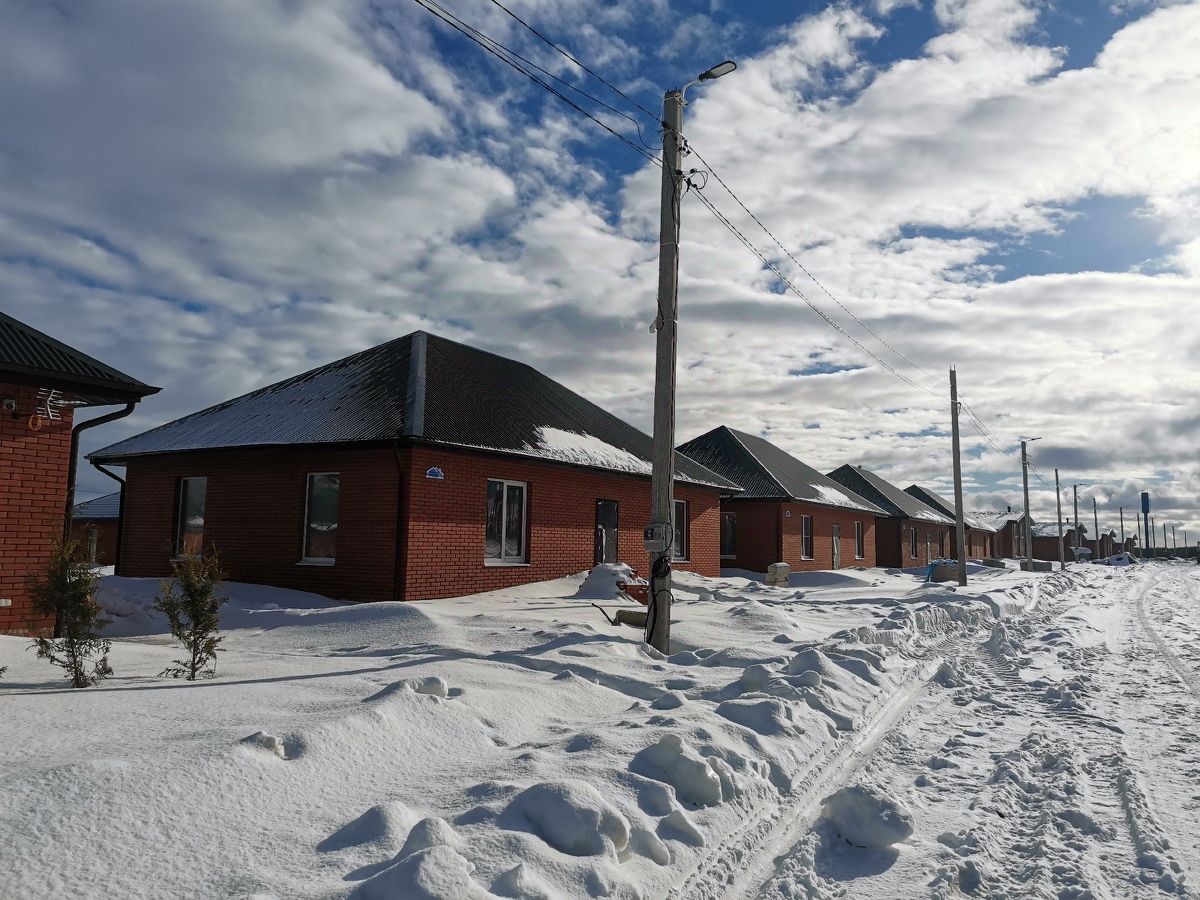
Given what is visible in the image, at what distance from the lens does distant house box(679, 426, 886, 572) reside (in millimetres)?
28309

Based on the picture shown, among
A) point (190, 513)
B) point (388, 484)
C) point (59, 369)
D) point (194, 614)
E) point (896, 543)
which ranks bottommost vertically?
point (194, 614)

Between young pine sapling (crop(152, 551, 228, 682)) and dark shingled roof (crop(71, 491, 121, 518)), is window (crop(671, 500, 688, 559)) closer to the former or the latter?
young pine sapling (crop(152, 551, 228, 682))

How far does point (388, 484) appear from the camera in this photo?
13.0 m

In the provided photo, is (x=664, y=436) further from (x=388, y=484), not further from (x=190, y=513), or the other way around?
(x=190, y=513)

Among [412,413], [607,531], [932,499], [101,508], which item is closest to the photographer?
[412,413]

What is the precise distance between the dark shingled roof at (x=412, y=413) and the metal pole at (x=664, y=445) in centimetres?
495

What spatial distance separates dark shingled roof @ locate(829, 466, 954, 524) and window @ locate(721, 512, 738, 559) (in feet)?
46.2

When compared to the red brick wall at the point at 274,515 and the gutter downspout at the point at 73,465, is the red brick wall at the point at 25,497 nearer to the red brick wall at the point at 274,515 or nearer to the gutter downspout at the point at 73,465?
the gutter downspout at the point at 73,465

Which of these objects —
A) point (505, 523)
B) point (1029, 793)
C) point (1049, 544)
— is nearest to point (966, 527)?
point (1049, 544)

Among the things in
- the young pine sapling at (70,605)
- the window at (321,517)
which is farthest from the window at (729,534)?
the young pine sapling at (70,605)

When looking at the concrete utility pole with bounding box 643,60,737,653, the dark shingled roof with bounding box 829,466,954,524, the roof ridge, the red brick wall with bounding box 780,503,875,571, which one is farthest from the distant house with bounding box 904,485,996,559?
the concrete utility pole with bounding box 643,60,737,653

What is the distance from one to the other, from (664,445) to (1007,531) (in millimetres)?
85387

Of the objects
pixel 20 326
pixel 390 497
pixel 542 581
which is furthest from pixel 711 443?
pixel 20 326

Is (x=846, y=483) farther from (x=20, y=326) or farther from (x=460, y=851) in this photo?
(x=460, y=851)
